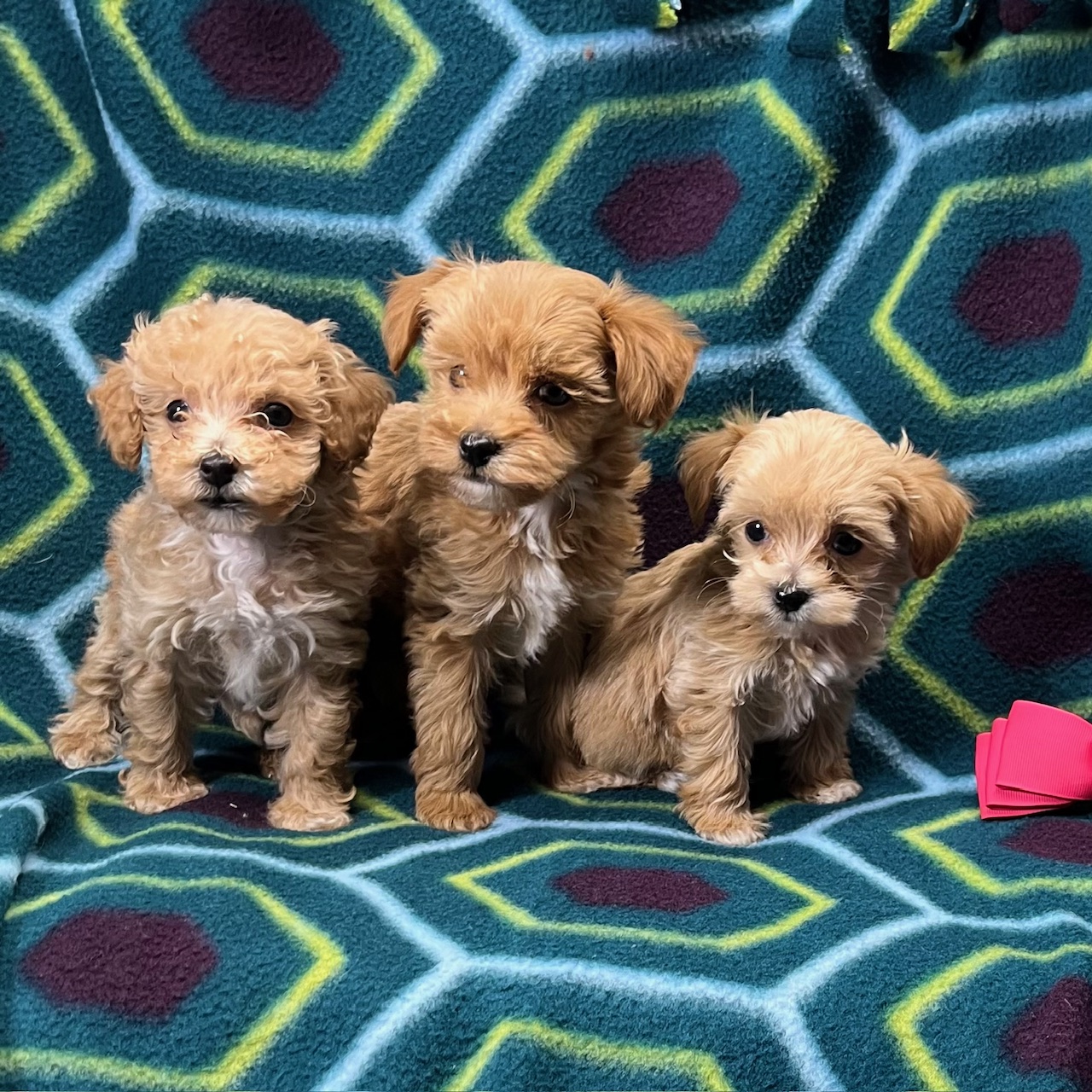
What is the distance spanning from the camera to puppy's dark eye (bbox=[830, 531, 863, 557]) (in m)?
2.49

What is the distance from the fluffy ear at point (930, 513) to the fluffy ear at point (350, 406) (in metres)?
1.03

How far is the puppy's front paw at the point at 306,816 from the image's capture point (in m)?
2.64

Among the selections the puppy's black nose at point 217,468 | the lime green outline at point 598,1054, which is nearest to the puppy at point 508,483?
the puppy's black nose at point 217,468

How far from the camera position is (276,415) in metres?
2.42

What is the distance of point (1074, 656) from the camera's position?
122 inches

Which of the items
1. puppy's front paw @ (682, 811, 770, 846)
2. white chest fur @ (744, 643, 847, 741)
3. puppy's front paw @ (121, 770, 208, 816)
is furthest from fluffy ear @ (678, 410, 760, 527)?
puppy's front paw @ (121, 770, 208, 816)

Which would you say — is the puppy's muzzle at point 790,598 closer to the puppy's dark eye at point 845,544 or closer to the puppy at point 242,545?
the puppy's dark eye at point 845,544

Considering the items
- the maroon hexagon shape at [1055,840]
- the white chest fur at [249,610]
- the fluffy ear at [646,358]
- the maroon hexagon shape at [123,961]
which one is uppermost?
the fluffy ear at [646,358]

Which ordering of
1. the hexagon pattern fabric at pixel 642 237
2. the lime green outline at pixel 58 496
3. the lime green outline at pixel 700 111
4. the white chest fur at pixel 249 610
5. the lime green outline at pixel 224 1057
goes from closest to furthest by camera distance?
the lime green outline at pixel 224 1057, the white chest fur at pixel 249 610, the hexagon pattern fabric at pixel 642 237, the lime green outline at pixel 700 111, the lime green outline at pixel 58 496

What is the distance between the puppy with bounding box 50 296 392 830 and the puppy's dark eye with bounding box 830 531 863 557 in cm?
93

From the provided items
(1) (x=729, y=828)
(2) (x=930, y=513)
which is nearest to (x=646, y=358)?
(2) (x=930, y=513)

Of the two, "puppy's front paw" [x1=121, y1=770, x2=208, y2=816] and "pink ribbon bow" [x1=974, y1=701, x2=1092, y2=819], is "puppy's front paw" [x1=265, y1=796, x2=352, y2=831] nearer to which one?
"puppy's front paw" [x1=121, y1=770, x2=208, y2=816]

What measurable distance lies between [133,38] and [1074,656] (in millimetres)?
2725

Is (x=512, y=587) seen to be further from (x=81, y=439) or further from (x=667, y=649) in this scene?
(x=81, y=439)
